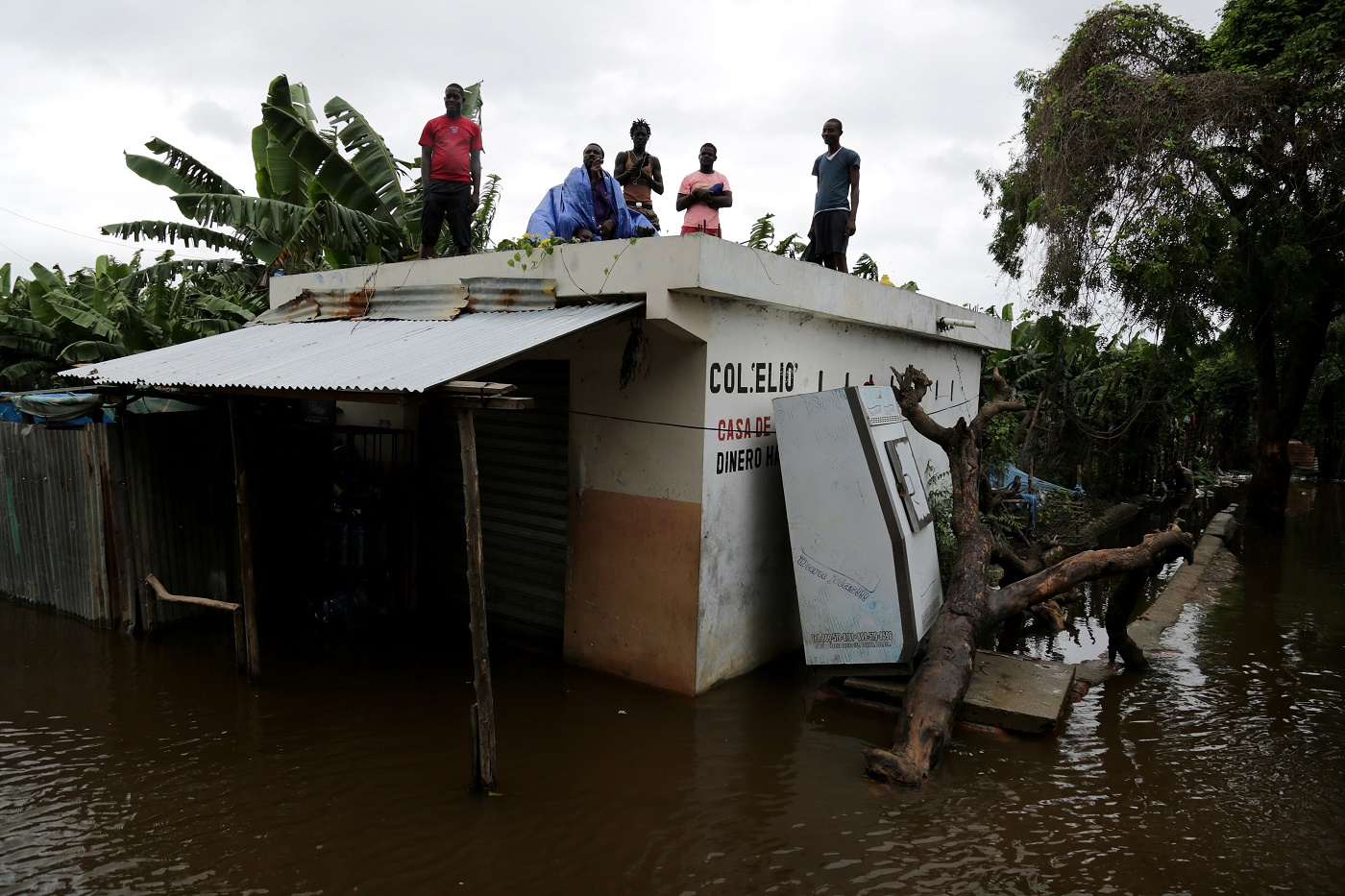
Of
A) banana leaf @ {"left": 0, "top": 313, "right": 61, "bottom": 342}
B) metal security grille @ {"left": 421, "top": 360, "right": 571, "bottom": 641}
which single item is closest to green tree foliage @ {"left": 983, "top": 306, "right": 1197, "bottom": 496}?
metal security grille @ {"left": 421, "top": 360, "right": 571, "bottom": 641}

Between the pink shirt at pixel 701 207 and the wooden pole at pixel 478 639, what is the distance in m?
4.97

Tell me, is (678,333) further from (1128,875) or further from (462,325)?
(1128,875)

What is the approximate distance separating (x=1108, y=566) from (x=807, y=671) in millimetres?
2514

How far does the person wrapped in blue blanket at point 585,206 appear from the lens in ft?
24.6

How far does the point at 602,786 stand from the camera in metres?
4.78

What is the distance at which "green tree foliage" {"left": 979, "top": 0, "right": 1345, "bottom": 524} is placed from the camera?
12.0 meters

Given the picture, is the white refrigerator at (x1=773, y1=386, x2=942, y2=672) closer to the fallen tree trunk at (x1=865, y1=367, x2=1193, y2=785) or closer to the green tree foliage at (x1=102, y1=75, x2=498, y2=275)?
the fallen tree trunk at (x1=865, y1=367, x2=1193, y2=785)

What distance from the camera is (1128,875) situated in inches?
159

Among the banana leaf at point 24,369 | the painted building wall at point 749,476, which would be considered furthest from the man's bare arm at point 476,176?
the banana leaf at point 24,369

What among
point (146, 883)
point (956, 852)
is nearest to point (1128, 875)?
point (956, 852)

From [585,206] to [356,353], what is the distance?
2.71 m

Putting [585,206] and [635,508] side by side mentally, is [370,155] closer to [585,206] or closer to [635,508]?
[585,206]

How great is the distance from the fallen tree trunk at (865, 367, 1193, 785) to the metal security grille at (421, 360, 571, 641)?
9.58ft

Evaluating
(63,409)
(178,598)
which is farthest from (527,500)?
(63,409)
